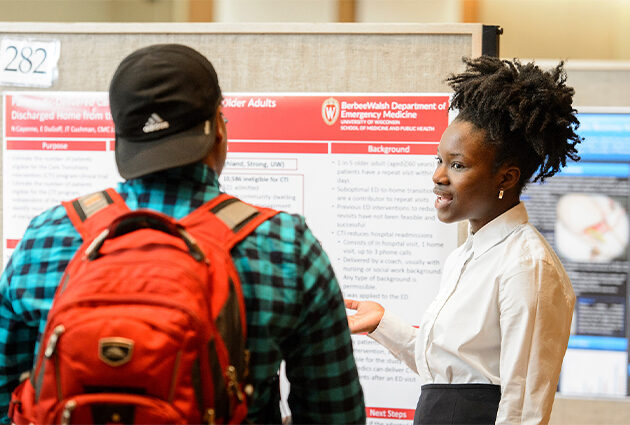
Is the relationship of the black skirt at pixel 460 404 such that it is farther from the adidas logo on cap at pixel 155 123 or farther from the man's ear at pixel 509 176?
the adidas logo on cap at pixel 155 123

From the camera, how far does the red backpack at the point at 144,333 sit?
76 cm

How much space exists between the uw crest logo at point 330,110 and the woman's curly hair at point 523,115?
351mm

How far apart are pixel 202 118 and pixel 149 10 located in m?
3.00

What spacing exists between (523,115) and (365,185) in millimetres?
454

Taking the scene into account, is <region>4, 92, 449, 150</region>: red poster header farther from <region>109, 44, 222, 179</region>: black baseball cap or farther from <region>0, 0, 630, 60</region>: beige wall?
<region>0, 0, 630, 60</region>: beige wall

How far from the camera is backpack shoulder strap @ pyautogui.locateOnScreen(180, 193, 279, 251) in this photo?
862 millimetres

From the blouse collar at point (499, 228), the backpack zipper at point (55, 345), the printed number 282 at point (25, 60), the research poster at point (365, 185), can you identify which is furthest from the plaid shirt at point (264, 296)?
the printed number 282 at point (25, 60)

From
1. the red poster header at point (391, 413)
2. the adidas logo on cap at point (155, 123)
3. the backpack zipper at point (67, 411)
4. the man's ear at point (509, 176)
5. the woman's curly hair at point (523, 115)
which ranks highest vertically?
the woman's curly hair at point (523, 115)

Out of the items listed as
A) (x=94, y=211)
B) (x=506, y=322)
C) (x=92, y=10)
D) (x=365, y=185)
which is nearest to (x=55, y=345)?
(x=94, y=211)

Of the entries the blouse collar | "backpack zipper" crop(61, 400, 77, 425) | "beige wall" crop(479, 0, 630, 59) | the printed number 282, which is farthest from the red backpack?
"beige wall" crop(479, 0, 630, 59)

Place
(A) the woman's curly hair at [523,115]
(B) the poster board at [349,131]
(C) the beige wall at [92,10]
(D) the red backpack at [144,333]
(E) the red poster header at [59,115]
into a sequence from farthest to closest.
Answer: (C) the beige wall at [92,10], (E) the red poster header at [59,115], (B) the poster board at [349,131], (A) the woman's curly hair at [523,115], (D) the red backpack at [144,333]

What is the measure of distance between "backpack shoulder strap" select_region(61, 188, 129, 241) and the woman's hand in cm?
78

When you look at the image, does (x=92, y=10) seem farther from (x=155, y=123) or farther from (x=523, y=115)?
(x=155, y=123)

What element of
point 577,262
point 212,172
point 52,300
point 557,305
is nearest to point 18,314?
point 52,300
